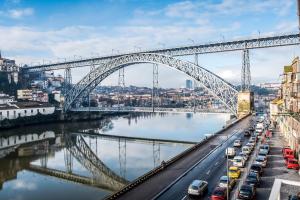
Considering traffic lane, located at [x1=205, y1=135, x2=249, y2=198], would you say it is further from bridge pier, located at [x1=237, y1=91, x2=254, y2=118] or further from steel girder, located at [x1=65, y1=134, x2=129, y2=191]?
bridge pier, located at [x1=237, y1=91, x2=254, y2=118]

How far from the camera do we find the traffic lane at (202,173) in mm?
15577

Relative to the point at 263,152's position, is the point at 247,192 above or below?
below

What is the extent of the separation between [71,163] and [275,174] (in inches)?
754

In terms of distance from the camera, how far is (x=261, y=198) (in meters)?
14.8

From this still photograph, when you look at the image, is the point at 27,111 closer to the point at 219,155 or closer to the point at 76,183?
the point at 76,183

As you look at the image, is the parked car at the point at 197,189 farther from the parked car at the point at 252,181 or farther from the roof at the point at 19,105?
the roof at the point at 19,105

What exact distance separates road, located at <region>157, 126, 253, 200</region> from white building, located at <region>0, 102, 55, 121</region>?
139ft

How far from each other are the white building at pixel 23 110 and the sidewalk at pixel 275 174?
44.3 metres

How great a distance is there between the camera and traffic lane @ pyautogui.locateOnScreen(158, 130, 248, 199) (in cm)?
1558

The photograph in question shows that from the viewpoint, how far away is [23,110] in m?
61.0

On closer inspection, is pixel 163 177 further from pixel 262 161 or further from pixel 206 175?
pixel 262 161

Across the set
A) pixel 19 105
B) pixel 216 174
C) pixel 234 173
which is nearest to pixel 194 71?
pixel 19 105

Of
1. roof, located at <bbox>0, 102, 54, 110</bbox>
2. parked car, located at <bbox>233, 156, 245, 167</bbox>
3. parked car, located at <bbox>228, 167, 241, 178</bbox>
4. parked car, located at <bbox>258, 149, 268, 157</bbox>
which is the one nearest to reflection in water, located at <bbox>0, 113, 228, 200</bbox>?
parked car, located at <bbox>233, 156, 245, 167</bbox>

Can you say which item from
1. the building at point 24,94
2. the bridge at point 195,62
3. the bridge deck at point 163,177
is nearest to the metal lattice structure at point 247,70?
the bridge at point 195,62
